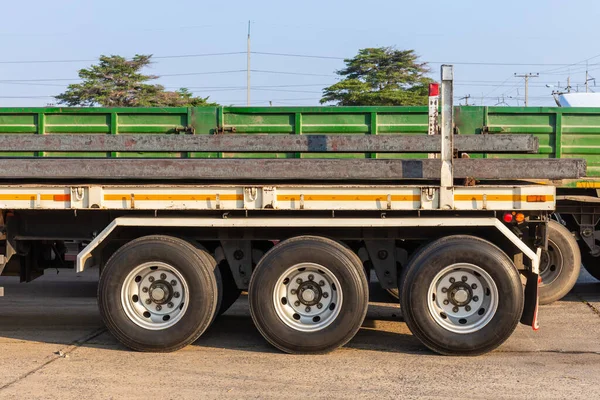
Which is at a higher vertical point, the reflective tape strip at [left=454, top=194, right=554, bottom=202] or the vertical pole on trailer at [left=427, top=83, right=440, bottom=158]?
the vertical pole on trailer at [left=427, top=83, right=440, bottom=158]

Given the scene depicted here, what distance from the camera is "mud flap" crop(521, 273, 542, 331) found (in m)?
6.88

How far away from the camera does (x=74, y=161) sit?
6.90 m

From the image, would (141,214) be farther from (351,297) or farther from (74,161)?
(351,297)

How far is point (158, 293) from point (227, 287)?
80 centimetres

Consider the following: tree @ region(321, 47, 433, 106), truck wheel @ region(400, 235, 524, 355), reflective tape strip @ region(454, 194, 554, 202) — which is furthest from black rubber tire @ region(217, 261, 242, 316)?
tree @ region(321, 47, 433, 106)

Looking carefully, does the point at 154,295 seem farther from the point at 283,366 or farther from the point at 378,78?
Result: the point at 378,78

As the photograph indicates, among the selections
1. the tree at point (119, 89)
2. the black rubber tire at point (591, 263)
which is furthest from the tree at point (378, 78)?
the black rubber tire at point (591, 263)

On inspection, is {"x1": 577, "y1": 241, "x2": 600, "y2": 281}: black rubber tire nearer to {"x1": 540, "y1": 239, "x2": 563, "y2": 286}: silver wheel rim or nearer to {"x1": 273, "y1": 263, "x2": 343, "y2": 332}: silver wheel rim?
{"x1": 540, "y1": 239, "x2": 563, "y2": 286}: silver wheel rim

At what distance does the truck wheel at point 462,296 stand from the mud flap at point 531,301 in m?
0.27

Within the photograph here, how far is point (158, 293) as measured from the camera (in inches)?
273

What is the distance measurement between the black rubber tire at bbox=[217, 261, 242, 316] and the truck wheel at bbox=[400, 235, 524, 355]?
1.67m

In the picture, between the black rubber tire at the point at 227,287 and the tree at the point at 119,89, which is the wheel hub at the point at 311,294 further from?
the tree at the point at 119,89

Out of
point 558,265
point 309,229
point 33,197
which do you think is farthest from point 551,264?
point 33,197

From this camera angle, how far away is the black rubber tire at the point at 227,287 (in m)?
7.34
